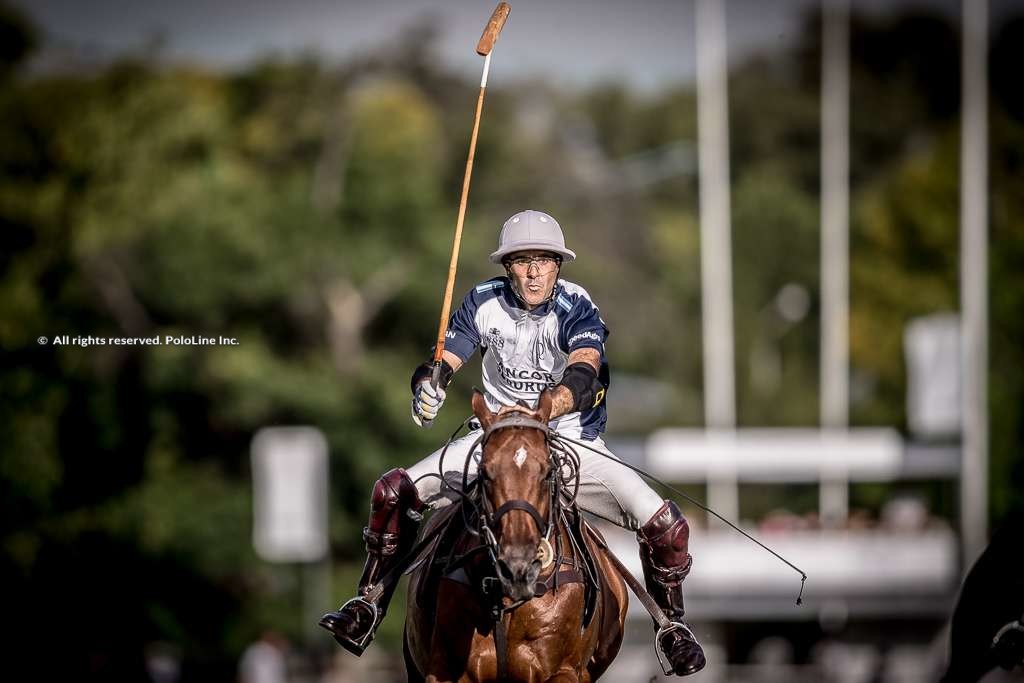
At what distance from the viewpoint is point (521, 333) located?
8586mm

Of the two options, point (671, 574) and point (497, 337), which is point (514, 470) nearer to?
point (497, 337)

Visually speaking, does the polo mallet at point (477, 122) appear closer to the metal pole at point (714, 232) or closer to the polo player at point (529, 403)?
the polo player at point (529, 403)

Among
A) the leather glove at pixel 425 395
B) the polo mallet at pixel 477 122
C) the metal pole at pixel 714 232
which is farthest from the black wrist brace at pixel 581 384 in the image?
the metal pole at pixel 714 232

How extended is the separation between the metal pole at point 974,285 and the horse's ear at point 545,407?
907 inches

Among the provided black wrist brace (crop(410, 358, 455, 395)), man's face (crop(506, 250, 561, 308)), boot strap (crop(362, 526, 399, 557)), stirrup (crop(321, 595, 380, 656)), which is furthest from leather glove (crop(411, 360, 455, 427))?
stirrup (crop(321, 595, 380, 656))

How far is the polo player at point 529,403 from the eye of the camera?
843cm

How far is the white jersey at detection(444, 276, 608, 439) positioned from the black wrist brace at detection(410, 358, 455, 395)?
0.43ft

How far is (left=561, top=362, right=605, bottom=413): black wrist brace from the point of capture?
7879 millimetres

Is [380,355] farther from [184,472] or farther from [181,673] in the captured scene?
[181,673]

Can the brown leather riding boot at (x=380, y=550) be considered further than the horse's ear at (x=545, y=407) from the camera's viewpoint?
Yes

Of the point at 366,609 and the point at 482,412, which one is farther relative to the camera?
the point at 366,609

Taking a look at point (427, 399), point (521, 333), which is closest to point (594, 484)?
point (521, 333)

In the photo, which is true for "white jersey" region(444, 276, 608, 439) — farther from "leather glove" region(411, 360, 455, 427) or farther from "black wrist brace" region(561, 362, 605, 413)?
"black wrist brace" region(561, 362, 605, 413)

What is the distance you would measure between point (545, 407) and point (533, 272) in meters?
0.99
